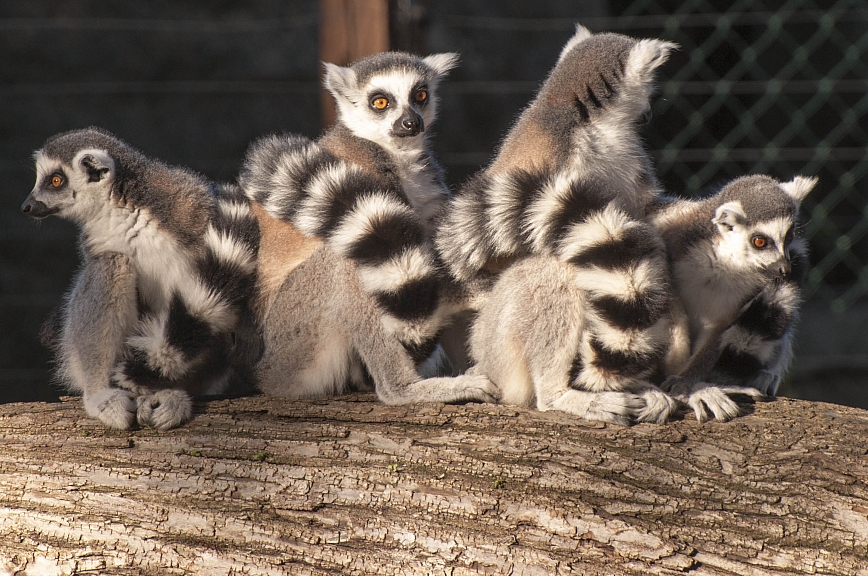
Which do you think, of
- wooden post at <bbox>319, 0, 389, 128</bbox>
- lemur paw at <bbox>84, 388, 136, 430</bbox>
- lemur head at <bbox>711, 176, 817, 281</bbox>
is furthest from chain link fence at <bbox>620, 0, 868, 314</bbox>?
lemur paw at <bbox>84, 388, 136, 430</bbox>

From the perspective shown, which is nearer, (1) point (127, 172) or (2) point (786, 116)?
(1) point (127, 172)

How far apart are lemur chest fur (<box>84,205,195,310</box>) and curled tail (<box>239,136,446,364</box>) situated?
1.10 feet

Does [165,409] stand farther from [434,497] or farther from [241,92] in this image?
[241,92]

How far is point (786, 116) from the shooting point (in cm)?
564

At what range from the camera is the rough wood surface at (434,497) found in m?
1.97

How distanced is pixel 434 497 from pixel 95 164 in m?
1.47

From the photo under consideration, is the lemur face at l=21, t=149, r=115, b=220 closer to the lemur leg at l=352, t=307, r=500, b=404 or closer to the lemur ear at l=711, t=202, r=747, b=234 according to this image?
the lemur leg at l=352, t=307, r=500, b=404

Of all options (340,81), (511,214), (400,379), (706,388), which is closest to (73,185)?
(340,81)

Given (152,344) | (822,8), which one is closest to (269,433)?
(152,344)

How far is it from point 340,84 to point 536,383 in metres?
1.47

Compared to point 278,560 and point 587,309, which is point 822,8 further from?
point 278,560

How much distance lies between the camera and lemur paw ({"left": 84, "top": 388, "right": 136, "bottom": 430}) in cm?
229

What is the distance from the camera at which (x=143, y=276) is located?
2.55 metres

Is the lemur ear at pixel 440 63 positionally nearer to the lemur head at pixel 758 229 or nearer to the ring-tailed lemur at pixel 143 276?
the ring-tailed lemur at pixel 143 276
